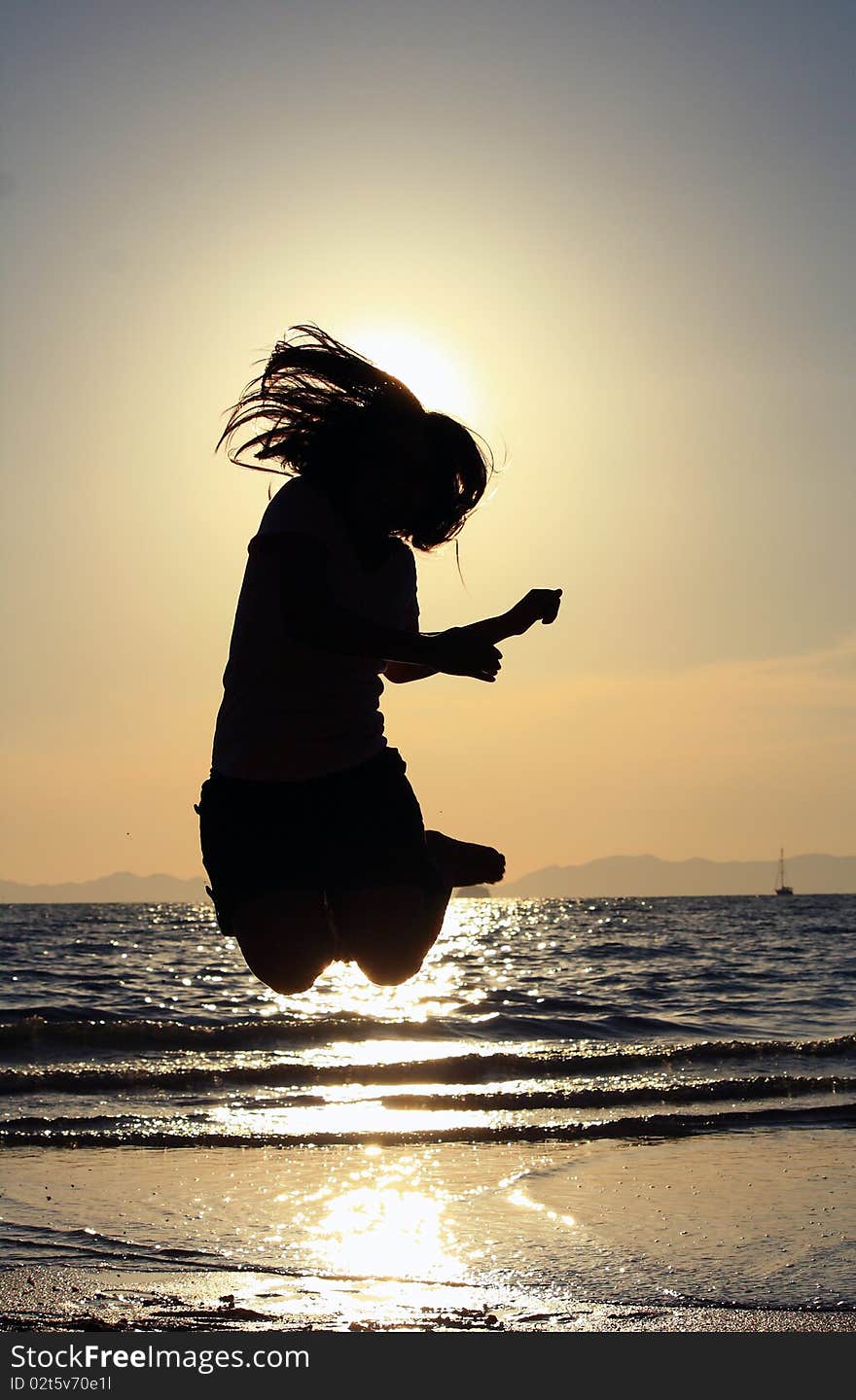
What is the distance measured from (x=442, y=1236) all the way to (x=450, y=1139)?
3234 millimetres

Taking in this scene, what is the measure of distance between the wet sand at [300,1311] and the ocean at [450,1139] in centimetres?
19

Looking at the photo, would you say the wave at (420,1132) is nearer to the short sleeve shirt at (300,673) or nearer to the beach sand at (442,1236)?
the beach sand at (442,1236)

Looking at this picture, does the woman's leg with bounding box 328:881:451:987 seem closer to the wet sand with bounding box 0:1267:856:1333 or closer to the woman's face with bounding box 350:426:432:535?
the woman's face with bounding box 350:426:432:535

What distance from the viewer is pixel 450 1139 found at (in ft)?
35.9

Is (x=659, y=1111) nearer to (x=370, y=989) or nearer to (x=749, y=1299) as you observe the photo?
(x=749, y=1299)

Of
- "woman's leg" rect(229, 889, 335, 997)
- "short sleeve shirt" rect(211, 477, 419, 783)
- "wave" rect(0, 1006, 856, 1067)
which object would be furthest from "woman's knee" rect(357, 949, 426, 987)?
"wave" rect(0, 1006, 856, 1067)

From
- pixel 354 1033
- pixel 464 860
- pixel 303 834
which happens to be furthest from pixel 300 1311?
pixel 354 1033

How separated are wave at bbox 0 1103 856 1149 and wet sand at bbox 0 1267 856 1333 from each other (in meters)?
3.97

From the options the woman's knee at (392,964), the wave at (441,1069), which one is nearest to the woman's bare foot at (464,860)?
the woman's knee at (392,964)

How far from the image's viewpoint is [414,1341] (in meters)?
5.75

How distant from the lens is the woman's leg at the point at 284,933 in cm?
433

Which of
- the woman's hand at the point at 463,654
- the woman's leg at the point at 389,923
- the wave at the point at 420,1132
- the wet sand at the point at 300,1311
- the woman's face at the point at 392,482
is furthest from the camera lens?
the wave at the point at 420,1132

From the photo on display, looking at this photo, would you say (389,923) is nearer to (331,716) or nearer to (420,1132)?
(331,716)

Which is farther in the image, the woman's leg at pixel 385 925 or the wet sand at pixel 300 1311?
the wet sand at pixel 300 1311
